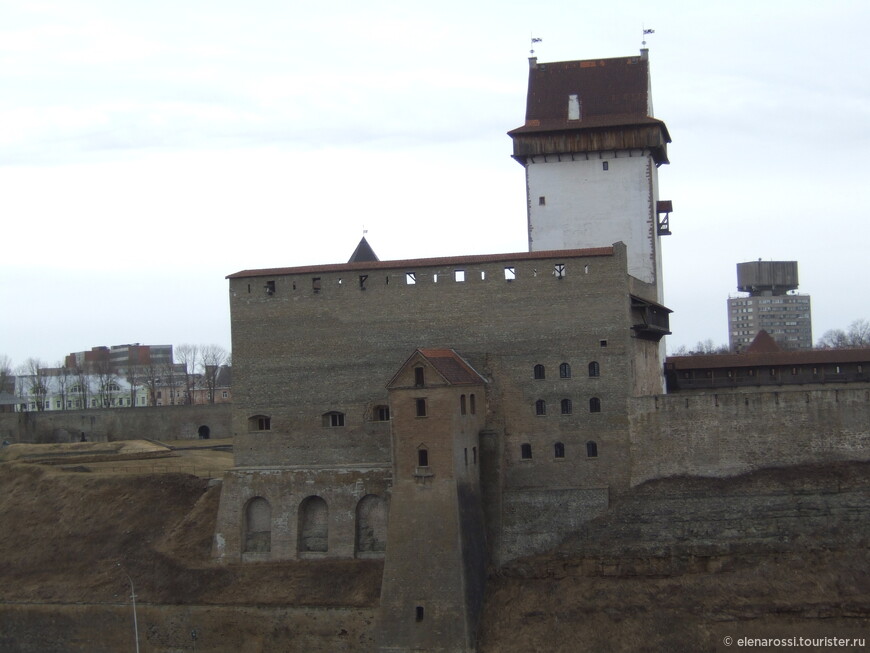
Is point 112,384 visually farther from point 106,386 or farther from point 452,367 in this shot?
→ point 452,367

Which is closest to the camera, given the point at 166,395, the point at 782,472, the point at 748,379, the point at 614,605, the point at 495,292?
the point at 614,605

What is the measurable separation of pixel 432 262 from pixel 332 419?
270 inches

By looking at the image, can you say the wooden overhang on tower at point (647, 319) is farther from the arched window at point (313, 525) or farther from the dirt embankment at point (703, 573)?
the arched window at point (313, 525)

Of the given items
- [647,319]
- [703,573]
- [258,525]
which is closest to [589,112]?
[647,319]

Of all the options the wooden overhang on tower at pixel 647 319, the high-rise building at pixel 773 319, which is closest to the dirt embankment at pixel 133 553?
the wooden overhang on tower at pixel 647 319

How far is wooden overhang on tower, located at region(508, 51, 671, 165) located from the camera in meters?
46.9

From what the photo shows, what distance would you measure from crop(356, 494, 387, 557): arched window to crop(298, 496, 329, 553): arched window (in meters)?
1.24

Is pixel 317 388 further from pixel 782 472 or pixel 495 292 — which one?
pixel 782 472

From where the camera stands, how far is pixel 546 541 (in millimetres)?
39562

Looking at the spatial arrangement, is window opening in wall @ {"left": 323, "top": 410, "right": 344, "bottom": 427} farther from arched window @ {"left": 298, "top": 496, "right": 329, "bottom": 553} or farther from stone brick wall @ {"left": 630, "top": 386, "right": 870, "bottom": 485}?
stone brick wall @ {"left": 630, "top": 386, "right": 870, "bottom": 485}

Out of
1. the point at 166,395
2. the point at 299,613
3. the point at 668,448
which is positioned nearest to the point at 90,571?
the point at 299,613

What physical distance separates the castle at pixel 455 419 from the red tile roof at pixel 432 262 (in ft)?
0.25

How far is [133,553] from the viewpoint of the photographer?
4381cm

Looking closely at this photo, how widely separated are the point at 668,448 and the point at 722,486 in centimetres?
222
